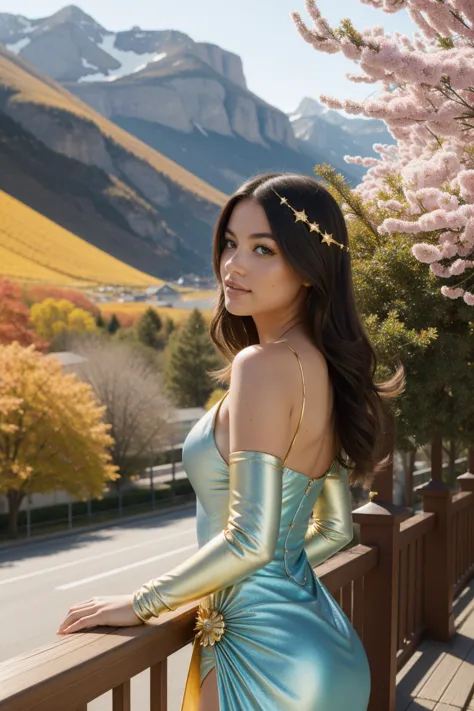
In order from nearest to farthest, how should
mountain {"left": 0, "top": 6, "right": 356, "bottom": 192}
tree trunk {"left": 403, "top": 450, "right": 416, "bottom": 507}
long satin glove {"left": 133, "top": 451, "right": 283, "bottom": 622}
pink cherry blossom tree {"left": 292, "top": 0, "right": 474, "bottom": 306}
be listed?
1. long satin glove {"left": 133, "top": 451, "right": 283, "bottom": 622}
2. pink cherry blossom tree {"left": 292, "top": 0, "right": 474, "bottom": 306}
3. tree trunk {"left": 403, "top": 450, "right": 416, "bottom": 507}
4. mountain {"left": 0, "top": 6, "right": 356, "bottom": 192}

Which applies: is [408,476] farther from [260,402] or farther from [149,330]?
[149,330]

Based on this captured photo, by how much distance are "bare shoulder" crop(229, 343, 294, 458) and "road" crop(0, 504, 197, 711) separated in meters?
12.9

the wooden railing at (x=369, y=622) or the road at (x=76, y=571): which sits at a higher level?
the wooden railing at (x=369, y=622)

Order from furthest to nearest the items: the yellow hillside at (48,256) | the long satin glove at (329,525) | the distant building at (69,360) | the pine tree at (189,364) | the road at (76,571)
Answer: the yellow hillside at (48,256)
the pine tree at (189,364)
the distant building at (69,360)
the road at (76,571)
the long satin glove at (329,525)

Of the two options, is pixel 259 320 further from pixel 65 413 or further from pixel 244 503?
pixel 65 413

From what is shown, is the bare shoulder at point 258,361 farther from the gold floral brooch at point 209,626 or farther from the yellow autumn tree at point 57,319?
the yellow autumn tree at point 57,319

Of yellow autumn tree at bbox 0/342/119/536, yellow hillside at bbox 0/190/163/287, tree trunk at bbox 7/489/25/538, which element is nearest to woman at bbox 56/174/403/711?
yellow autumn tree at bbox 0/342/119/536

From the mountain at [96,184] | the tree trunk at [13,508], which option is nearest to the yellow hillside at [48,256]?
the mountain at [96,184]

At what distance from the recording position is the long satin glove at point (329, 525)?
1938 millimetres

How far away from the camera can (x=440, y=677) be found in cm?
365

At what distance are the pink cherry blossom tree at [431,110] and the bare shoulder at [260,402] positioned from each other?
4.99ft

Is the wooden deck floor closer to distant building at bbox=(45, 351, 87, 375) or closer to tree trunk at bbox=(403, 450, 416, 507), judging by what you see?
tree trunk at bbox=(403, 450, 416, 507)

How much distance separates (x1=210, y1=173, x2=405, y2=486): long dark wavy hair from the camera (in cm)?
165

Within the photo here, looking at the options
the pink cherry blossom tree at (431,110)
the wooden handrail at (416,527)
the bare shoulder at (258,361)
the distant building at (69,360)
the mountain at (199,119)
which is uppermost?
the mountain at (199,119)
